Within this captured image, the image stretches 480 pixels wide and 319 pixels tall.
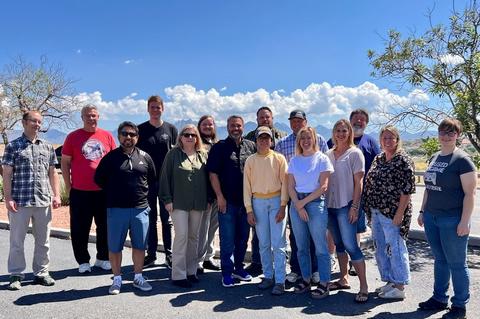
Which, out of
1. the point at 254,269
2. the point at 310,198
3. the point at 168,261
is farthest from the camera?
the point at 168,261

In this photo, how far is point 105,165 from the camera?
4.87 m

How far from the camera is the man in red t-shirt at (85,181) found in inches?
216

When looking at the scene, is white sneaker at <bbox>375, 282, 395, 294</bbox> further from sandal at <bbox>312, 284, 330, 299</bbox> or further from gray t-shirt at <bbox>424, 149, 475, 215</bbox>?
gray t-shirt at <bbox>424, 149, 475, 215</bbox>

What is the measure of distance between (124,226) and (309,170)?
228 cm

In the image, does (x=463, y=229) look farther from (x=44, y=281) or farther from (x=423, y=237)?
(x=44, y=281)

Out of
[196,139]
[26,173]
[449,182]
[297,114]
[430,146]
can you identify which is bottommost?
[449,182]

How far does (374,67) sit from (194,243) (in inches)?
177

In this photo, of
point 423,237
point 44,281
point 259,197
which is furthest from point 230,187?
point 423,237

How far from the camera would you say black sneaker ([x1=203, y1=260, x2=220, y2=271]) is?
5812 millimetres

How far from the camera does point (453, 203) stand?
392cm

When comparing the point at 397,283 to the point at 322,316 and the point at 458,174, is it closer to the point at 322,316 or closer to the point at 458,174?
the point at 322,316

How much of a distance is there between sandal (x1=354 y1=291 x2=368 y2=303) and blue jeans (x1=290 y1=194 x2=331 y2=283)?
370 millimetres

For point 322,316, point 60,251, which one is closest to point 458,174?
point 322,316

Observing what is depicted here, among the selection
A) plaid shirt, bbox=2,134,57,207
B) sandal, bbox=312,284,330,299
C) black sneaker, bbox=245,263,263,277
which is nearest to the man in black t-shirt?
black sneaker, bbox=245,263,263,277
